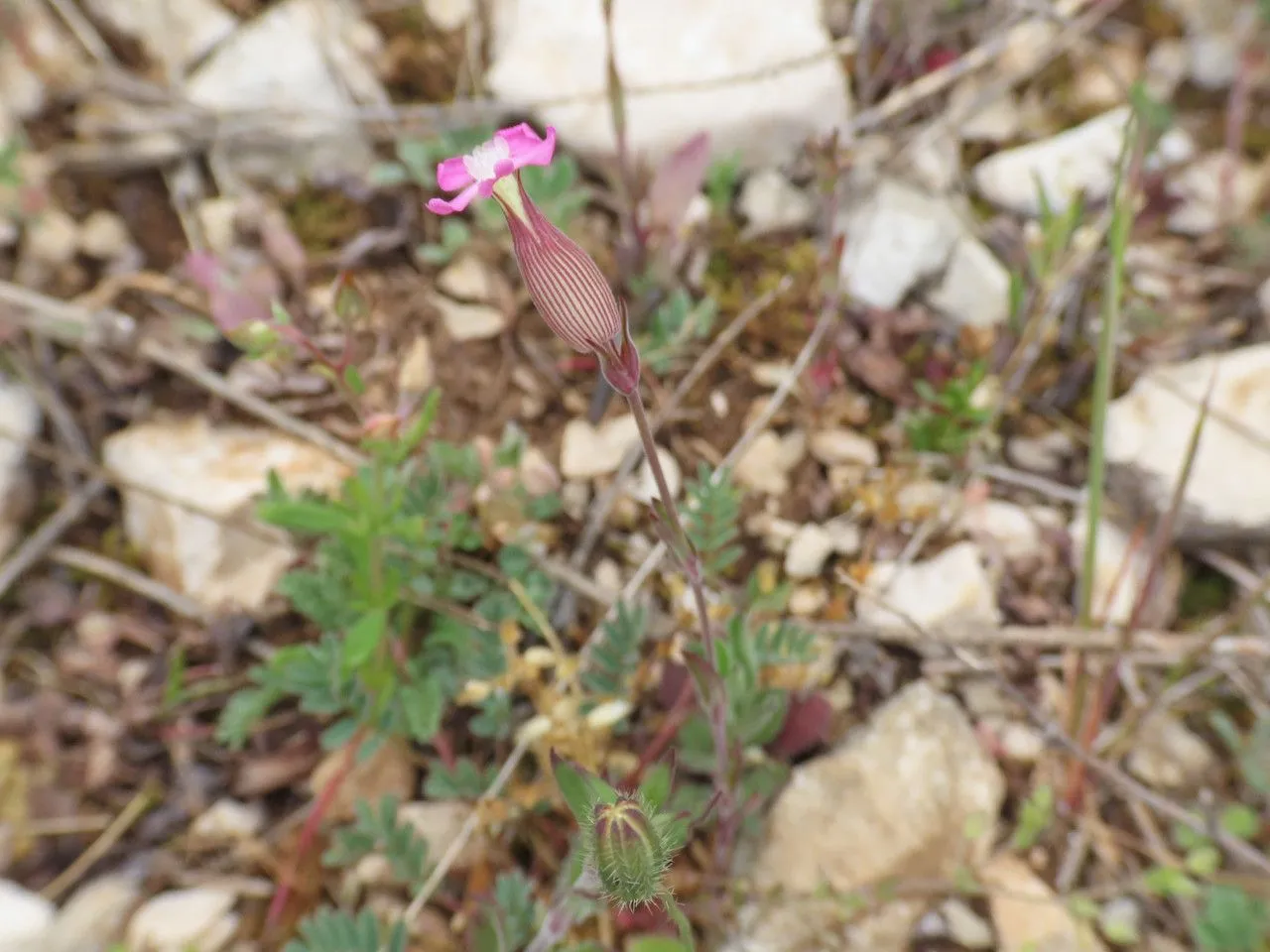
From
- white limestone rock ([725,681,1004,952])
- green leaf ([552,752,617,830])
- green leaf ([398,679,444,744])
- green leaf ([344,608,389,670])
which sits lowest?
white limestone rock ([725,681,1004,952])

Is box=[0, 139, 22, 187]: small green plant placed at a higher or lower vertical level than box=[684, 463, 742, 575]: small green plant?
higher

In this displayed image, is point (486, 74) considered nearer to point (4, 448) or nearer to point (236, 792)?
point (4, 448)

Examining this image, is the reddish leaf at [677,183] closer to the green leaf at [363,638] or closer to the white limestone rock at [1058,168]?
the white limestone rock at [1058,168]

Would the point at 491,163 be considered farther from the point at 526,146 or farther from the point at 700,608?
the point at 700,608

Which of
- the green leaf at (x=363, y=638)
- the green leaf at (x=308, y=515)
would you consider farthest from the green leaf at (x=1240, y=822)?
the green leaf at (x=308, y=515)

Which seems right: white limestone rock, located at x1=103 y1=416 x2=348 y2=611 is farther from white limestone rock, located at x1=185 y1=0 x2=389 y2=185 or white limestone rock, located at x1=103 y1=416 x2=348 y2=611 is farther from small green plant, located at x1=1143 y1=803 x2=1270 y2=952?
small green plant, located at x1=1143 y1=803 x2=1270 y2=952

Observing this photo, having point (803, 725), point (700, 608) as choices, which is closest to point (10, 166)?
point (700, 608)

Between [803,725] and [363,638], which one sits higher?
[363,638]

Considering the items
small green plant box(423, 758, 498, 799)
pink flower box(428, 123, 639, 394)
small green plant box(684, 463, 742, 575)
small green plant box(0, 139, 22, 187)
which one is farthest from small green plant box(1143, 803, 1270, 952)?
small green plant box(0, 139, 22, 187)
